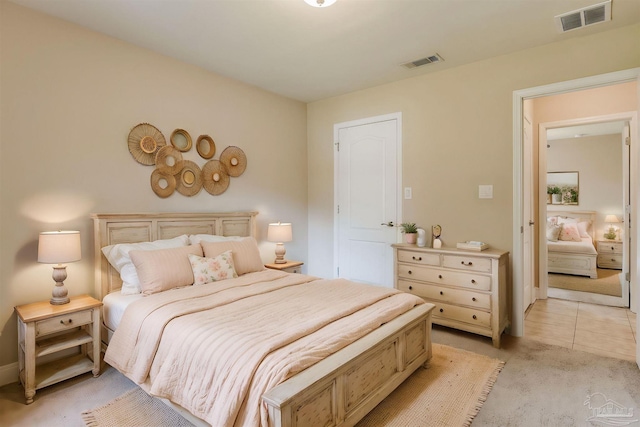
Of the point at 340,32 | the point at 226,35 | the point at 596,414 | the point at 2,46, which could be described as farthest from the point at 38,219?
the point at 596,414

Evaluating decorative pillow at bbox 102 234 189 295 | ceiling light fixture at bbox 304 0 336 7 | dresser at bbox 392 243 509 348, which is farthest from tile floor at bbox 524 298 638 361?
decorative pillow at bbox 102 234 189 295

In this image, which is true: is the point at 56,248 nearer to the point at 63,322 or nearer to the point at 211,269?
the point at 63,322

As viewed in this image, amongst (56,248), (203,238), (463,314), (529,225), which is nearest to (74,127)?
(56,248)

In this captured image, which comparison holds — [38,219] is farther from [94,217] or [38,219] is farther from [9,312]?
[9,312]

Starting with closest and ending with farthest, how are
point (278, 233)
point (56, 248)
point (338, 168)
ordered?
point (56, 248)
point (278, 233)
point (338, 168)

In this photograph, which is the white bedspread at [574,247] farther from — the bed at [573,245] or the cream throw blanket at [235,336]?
the cream throw blanket at [235,336]

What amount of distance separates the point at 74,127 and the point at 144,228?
96 centimetres

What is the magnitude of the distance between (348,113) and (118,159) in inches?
105

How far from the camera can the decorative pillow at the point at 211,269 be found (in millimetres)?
2766

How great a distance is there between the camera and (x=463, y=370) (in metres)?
2.56

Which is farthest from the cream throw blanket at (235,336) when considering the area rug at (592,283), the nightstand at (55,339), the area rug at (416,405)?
the area rug at (592,283)

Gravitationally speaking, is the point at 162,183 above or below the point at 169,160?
below

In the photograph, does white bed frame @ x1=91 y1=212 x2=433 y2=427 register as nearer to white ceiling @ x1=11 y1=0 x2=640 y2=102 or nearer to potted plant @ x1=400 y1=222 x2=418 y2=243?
potted plant @ x1=400 y1=222 x2=418 y2=243

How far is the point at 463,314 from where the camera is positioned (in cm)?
316
